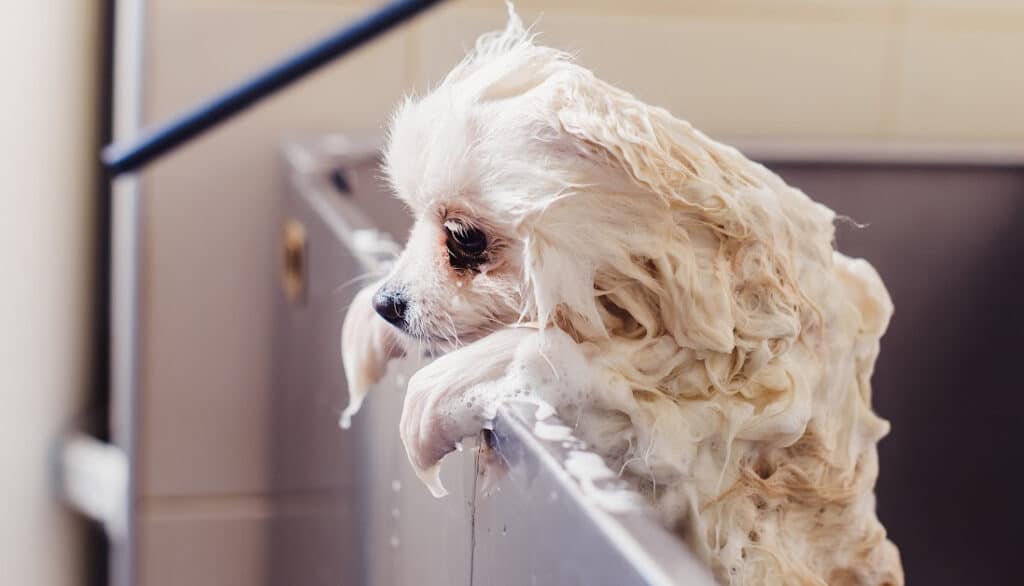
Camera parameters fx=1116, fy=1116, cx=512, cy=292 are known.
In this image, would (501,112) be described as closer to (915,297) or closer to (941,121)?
(915,297)

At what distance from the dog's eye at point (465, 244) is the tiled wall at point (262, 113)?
672 millimetres

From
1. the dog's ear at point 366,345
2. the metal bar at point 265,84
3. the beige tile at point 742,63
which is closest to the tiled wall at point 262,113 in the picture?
the beige tile at point 742,63

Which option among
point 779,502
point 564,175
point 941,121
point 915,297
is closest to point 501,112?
point 564,175

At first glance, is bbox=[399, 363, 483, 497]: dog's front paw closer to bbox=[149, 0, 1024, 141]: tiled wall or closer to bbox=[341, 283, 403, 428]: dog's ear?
bbox=[341, 283, 403, 428]: dog's ear

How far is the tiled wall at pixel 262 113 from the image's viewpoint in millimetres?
1027

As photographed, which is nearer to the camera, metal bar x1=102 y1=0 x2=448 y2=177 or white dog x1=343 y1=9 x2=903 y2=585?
white dog x1=343 y1=9 x2=903 y2=585

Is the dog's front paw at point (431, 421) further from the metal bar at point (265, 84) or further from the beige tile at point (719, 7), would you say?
the beige tile at point (719, 7)

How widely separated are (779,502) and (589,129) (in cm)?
14

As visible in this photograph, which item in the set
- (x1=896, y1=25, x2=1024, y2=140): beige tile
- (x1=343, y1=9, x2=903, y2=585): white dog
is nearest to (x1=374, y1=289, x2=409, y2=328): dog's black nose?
(x1=343, y1=9, x2=903, y2=585): white dog

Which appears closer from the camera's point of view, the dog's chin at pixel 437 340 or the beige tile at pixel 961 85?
the dog's chin at pixel 437 340

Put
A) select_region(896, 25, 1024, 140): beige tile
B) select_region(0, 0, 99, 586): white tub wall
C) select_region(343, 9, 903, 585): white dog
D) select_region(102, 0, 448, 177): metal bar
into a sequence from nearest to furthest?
1. select_region(343, 9, 903, 585): white dog
2. select_region(102, 0, 448, 177): metal bar
3. select_region(0, 0, 99, 586): white tub wall
4. select_region(896, 25, 1024, 140): beige tile

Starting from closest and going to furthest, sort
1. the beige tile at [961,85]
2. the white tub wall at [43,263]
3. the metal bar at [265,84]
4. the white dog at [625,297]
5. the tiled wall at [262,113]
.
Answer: the white dog at [625,297], the metal bar at [265,84], the white tub wall at [43,263], the tiled wall at [262,113], the beige tile at [961,85]

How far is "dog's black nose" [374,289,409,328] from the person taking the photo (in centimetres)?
37

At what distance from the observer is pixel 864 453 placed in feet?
1.31
